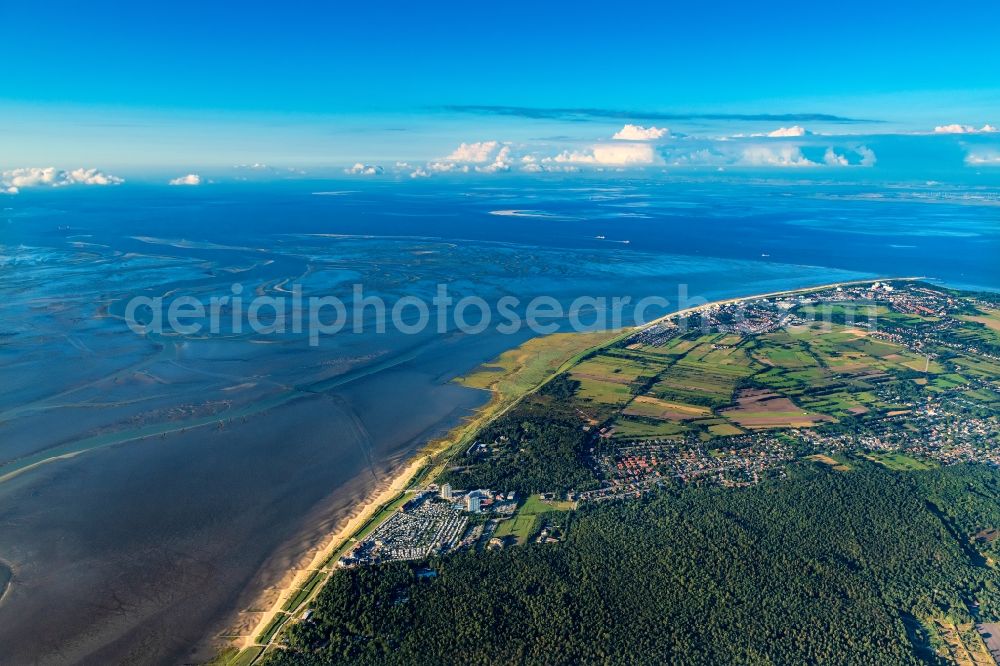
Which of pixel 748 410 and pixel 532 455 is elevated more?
pixel 532 455

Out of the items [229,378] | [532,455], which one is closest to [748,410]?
[532,455]

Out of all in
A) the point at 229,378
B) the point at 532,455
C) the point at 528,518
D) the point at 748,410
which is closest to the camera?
the point at 528,518

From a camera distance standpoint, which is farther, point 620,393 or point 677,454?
point 620,393

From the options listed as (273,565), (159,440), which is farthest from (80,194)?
(273,565)

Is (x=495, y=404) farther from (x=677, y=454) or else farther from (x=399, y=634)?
(x=399, y=634)

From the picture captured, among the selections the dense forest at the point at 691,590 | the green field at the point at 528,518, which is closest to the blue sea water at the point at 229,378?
the dense forest at the point at 691,590

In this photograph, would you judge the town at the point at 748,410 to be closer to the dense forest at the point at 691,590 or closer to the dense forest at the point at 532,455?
the dense forest at the point at 532,455

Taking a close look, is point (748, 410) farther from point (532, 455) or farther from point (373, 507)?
point (373, 507)
